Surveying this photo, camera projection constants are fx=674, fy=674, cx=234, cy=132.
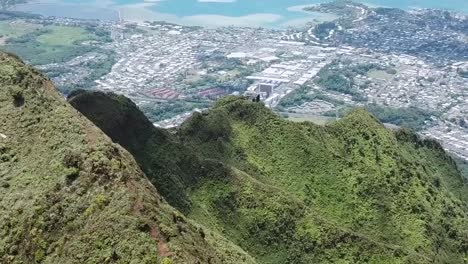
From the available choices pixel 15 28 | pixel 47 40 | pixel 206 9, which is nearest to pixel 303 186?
pixel 47 40

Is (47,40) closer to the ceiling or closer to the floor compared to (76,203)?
closer to the floor

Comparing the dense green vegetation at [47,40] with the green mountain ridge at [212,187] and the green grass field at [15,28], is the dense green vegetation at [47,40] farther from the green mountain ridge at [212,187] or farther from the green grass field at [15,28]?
the green mountain ridge at [212,187]

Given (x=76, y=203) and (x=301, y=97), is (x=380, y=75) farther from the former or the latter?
(x=76, y=203)

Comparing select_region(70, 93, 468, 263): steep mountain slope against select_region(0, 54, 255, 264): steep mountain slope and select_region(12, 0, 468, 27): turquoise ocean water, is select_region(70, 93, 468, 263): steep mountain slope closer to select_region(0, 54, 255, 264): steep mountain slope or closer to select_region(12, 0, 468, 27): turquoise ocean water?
select_region(0, 54, 255, 264): steep mountain slope

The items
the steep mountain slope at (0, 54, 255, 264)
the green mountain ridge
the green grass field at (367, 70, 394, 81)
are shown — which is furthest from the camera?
the green grass field at (367, 70, 394, 81)

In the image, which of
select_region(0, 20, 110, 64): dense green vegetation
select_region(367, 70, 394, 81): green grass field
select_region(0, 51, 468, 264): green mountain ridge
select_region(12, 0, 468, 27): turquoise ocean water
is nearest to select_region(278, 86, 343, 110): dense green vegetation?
select_region(367, 70, 394, 81): green grass field

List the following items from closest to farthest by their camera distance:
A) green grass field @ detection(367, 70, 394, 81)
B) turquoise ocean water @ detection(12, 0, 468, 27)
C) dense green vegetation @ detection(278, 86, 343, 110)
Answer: dense green vegetation @ detection(278, 86, 343, 110) < green grass field @ detection(367, 70, 394, 81) < turquoise ocean water @ detection(12, 0, 468, 27)

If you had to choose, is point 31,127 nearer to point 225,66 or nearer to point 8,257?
point 8,257

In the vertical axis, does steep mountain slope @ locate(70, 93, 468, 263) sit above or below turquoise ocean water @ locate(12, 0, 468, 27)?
above
